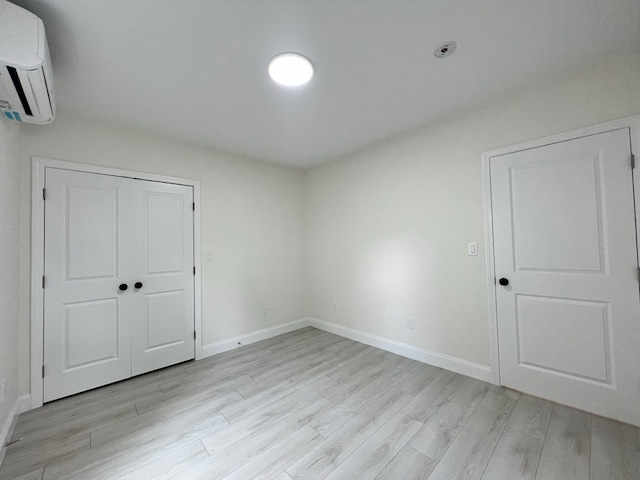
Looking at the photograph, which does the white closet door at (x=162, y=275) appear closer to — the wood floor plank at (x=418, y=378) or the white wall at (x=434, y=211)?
the white wall at (x=434, y=211)

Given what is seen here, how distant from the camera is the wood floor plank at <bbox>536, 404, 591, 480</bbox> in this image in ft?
4.52

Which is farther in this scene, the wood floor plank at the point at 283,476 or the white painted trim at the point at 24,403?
the white painted trim at the point at 24,403

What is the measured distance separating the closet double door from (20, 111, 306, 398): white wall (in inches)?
6.3

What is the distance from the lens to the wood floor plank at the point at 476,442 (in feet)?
4.61

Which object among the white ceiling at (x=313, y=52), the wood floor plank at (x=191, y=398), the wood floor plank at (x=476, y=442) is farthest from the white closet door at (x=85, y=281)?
the wood floor plank at (x=476, y=442)

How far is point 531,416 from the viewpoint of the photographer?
1822mm

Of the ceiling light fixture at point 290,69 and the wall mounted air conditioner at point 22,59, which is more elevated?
the ceiling light fixture at point 290,69

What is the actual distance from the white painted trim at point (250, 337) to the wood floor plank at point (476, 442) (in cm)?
252

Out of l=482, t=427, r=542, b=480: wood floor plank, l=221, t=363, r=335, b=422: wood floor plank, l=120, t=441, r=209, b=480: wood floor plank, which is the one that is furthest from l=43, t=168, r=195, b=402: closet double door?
l=482, t=427, r=542, b=480: wood floor plank

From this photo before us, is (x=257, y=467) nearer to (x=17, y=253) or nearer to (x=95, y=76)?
(x=17, y=253)

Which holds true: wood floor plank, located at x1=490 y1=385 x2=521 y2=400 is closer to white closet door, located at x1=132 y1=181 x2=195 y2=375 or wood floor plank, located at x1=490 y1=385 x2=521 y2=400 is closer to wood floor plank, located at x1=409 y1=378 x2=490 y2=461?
wood floor plank, located at x1=409 y1=378 x2=490 y2=461

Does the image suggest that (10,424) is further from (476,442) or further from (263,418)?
(476,442)

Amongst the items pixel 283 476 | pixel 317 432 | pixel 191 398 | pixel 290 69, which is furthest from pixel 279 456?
pixel 290 69

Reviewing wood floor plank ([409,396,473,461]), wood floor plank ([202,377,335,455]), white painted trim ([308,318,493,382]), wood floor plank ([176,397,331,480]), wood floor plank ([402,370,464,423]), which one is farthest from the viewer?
white painted trim ([308,318,493,382])
